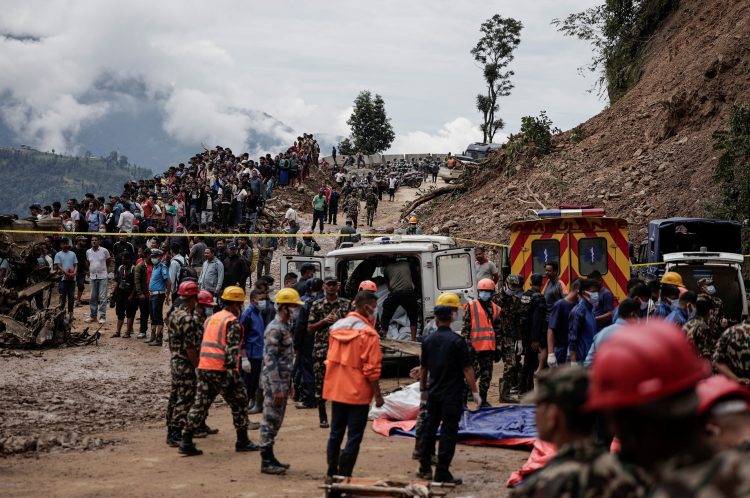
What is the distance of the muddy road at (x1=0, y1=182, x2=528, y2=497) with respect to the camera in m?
8.95

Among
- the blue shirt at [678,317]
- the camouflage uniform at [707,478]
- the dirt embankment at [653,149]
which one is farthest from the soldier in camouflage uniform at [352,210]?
the camouflage uniform at [707,478]

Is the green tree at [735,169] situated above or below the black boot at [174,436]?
above

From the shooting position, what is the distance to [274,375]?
952 cm

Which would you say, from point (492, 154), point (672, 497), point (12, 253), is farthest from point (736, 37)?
point (672, 497)

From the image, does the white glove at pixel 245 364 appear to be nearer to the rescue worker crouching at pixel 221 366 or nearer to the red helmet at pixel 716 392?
the rescue worker crouching at pixel 221 366

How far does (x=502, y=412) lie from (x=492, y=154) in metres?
26.6

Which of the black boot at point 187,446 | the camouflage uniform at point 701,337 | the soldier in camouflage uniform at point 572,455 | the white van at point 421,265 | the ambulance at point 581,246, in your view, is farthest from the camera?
the ambulance at point 581,246

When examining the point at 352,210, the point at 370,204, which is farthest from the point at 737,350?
the point at 370,204

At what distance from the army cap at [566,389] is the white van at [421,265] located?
1083 cm

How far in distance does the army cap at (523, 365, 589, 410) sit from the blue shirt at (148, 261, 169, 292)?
14.7 meters

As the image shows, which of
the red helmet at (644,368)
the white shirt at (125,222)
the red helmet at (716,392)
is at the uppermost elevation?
the white shirt at (125,222)

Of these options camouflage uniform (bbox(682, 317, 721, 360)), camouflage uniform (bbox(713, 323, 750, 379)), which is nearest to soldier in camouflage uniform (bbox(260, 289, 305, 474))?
camouflage uniform (bbox(682, 317, 721, 360))

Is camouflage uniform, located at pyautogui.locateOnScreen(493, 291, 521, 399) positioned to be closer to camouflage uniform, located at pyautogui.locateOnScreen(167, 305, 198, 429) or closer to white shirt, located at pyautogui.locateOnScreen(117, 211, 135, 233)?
camouflage uniform, located at pyautogui.locateOnScreen(167, 305, 198, 429)

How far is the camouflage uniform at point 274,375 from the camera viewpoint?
30.7 ft
